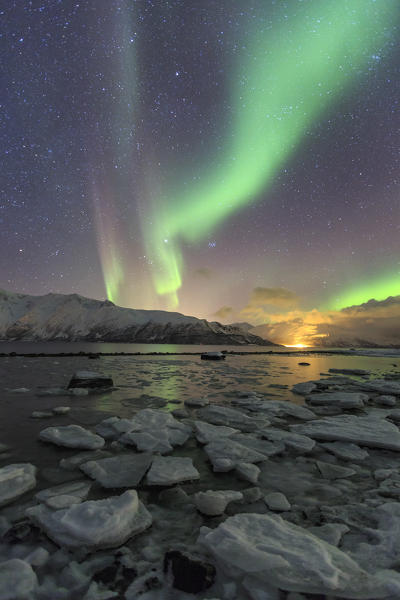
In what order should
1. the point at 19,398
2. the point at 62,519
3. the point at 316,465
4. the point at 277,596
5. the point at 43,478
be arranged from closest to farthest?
the point at 277,596, the point at 62,519, the point at 43,478, the point at 316,465, the point at 19,398

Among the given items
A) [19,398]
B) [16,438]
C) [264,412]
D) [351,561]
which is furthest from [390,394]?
[19,398]

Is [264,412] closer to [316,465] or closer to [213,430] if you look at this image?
[213,430]

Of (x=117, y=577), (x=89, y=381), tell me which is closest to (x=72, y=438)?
(x=117, y=577)

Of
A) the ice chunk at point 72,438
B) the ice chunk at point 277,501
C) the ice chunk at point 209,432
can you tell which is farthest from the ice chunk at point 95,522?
the ice chunk at point 209,432

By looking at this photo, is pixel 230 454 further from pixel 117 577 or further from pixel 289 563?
pixel 117 577

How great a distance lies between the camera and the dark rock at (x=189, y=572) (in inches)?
61.9

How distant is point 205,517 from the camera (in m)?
2.37

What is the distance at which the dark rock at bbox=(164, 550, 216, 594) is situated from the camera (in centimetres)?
157

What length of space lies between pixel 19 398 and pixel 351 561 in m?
8.29

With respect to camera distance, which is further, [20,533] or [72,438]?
[72,438]

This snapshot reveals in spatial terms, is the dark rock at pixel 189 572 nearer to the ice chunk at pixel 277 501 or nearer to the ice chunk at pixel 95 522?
the ice chunk at pixel 95 522

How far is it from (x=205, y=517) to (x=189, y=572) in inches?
31.7

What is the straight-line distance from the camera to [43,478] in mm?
3002

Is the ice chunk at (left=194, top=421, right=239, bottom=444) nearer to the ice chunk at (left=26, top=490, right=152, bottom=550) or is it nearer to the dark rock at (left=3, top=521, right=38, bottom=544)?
the ice chunk at (left=26, top=490, right=152, bottom=550)
